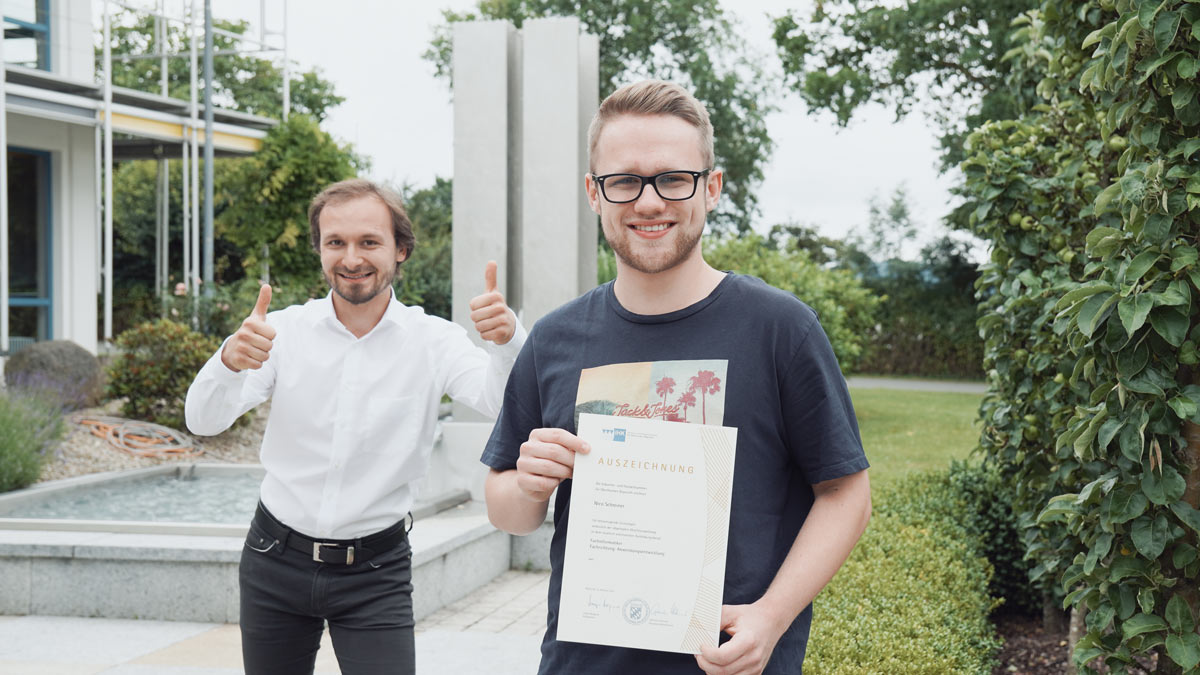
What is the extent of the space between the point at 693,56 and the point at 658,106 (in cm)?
3113

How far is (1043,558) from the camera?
441 centimetres

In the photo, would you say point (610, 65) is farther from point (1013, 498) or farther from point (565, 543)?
point (565, 543)

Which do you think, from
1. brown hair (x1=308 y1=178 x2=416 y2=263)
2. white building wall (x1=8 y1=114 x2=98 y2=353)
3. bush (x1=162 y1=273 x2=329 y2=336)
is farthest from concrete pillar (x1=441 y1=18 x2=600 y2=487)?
white building wall (x1=8 y1=114 x2=98 y2=353)

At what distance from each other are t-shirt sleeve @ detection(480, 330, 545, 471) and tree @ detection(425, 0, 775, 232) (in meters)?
29.5

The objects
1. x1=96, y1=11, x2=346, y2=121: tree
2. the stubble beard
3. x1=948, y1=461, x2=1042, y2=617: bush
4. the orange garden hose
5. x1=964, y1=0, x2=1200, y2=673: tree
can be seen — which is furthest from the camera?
x1=96, y1=11, x2=346, y2=121: tree

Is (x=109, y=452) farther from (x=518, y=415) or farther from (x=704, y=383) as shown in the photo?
(x=704, y=383)

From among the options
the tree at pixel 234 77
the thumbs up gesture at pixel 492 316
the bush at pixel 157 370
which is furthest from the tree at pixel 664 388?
the tree at pixel 234 77

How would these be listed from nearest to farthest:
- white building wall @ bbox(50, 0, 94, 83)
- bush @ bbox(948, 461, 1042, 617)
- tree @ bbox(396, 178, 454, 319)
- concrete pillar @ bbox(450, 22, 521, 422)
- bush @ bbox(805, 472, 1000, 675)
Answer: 1. bush @ bbox(805, 472, 1000, 675)
2. bush @ bbox(948, 461, 1042, 617)
3. concrete pillar @ bbox(450, 22, 521, 422)
4. white building wall @ bbox(50, 0, 94, 83)
5. tree @ bbox(396, 178, 454, 319)

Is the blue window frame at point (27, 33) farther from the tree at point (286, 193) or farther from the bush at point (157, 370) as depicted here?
the bush at point (157, 370)

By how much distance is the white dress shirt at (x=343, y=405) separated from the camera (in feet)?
9.06

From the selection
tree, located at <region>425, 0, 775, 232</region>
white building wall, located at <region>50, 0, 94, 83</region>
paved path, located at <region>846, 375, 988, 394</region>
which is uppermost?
tree, located at <region>425, 0, 775, 232</region>

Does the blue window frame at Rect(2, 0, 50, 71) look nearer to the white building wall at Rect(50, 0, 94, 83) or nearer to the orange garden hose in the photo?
the white building wall at Rect(50, 0, 94, 83)

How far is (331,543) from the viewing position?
2736mm

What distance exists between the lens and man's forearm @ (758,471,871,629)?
164 cm
